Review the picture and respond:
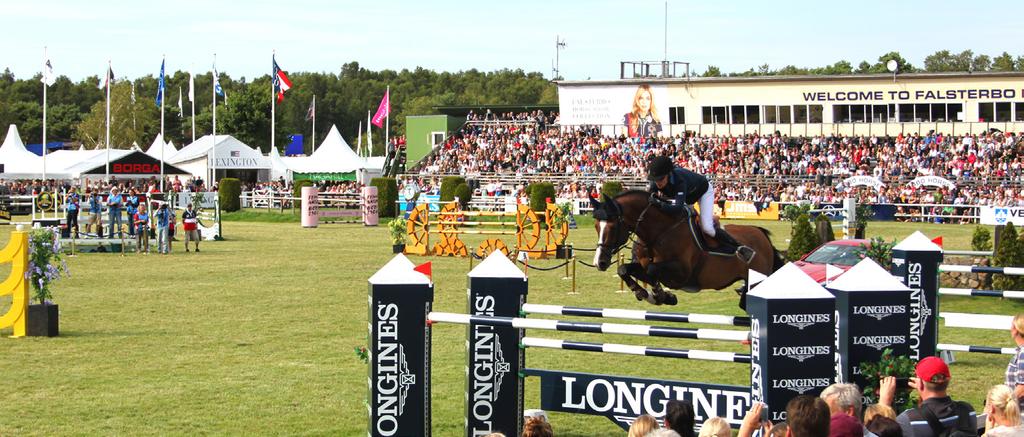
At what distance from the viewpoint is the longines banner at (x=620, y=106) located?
209 feet

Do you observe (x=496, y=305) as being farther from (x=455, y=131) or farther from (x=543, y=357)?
(x=455, y=131)

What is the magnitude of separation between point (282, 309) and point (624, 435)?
31.3ft

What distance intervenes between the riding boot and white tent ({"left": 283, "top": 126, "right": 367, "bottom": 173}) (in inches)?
2206

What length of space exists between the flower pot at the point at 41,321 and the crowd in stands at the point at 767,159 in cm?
3674

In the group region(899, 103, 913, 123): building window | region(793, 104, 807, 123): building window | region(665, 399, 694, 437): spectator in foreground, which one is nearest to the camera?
region(665, 399, 694, 437): spectator in foreground

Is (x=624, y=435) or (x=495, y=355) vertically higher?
(x=495, y=355)

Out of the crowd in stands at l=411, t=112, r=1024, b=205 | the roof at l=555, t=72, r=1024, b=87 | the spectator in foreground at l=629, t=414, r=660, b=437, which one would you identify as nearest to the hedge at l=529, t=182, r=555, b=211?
the crowd in stands at l=411, t=112, r=1024, b=205

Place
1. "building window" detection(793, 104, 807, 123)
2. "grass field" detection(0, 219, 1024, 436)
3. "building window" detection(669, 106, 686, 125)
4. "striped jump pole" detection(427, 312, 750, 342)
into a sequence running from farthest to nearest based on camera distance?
"building window" detection(669, 106, 686, 125) < "building window" detection(793, 104, 807, 123) < "grass field" detection(0, 219, 1024, 436) < "striped jump pole" detection(427, 312, 750, 342)

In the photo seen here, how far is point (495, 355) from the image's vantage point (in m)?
8.27

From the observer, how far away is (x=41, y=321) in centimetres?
1465

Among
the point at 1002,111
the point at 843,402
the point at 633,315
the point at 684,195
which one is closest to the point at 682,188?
the point at 684,195

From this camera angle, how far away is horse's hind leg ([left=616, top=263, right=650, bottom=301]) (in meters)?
10.7

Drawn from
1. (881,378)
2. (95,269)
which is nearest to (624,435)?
(881,378)

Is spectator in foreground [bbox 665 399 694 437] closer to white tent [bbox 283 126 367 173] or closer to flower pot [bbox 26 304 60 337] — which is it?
flower pot [bbox 26 304 60 337]
